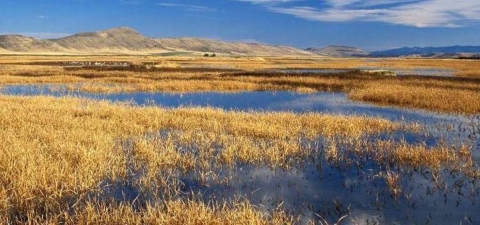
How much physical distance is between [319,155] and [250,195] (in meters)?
4.15

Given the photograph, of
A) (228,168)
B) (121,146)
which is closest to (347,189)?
(228,168)

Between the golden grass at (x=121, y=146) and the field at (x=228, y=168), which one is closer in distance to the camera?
the field at (x=228, y=168)

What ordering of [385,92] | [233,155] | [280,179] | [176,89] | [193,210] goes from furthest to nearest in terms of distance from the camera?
[176,89]
[385,92]
[233,155]
[280,179]
[193,210]

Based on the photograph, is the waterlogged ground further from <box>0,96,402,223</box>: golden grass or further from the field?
<box>0,96,402,223</box>: golden grass

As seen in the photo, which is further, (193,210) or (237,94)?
(237,94)

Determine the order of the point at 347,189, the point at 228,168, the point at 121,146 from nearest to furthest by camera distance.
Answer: the point at 347,189, the point at 228,168, the point at 121,146

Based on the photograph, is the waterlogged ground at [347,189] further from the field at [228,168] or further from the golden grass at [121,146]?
the golden grass at [121,146]

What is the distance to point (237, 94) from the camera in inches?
1251

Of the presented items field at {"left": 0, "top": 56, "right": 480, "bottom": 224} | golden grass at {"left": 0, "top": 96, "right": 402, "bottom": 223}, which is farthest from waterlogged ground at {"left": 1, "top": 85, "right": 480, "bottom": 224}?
golden grass at {"left": 0, "top": 96, "right": 402, "bottom": 223}

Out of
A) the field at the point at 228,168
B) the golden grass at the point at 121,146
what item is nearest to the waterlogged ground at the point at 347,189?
the field at the point at 228,168

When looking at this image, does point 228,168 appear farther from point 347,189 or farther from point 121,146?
point 121,146

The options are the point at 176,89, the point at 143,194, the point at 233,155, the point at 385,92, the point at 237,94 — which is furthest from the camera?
the point at 176,89

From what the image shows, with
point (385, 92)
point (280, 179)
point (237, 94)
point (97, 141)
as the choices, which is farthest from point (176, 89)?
point (280, 179)

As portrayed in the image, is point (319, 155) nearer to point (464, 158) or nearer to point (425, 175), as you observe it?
point (425, 175)
